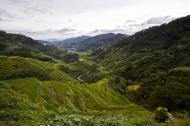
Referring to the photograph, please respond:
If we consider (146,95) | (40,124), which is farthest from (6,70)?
(40,124)

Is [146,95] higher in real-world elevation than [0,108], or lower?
lower

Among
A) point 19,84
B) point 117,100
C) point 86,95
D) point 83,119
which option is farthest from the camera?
point 117,100

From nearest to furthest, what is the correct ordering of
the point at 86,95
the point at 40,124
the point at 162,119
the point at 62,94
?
1. the point at 40,124
2. the point at 162,119
3. the point at 62,94
4. the point at 86,95

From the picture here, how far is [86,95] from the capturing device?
129625 millimetres

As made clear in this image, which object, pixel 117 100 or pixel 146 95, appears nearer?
pixel 117 100

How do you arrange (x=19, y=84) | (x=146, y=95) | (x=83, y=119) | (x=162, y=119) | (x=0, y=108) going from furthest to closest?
(x=146, y=95)
(x=19, y=84)
(x=0, y=108)
(x=162, y=119)
(x=83, y=119)

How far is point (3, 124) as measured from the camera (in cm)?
2855

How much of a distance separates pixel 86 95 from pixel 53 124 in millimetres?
102311

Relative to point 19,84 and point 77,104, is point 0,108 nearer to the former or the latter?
point 19,84

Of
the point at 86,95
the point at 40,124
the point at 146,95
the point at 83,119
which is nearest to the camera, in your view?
the point at 40,124

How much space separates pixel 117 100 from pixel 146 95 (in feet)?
113

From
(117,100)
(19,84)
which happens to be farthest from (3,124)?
(117,100)

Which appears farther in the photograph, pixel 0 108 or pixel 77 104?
pixel 77 104

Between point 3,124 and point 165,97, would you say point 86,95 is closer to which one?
point 165,97
